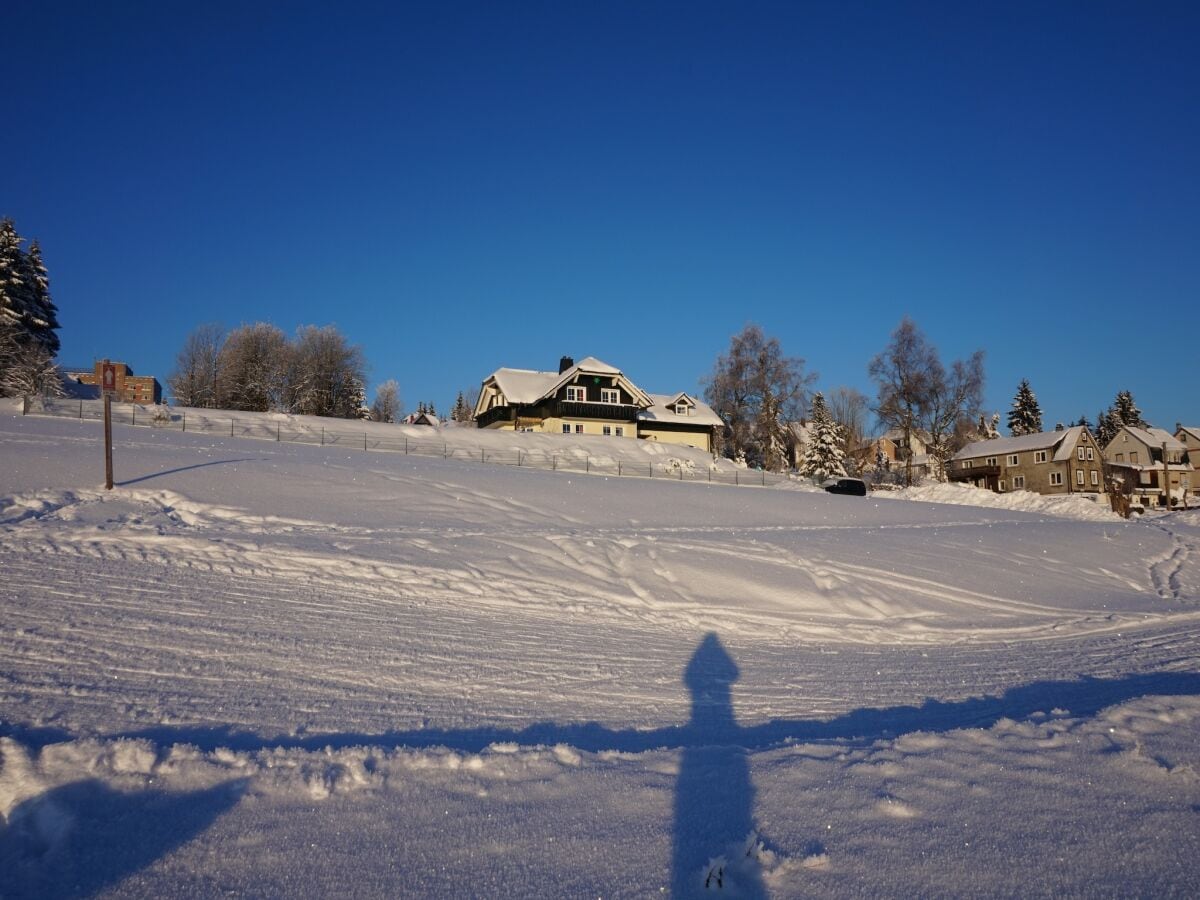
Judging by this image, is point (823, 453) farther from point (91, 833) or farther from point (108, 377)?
point (91, 833)

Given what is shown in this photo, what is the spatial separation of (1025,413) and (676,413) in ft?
156

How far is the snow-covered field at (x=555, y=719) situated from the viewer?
3.49 meters

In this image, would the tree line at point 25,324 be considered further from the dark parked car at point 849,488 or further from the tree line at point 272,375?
the dark parked car at point 849,488

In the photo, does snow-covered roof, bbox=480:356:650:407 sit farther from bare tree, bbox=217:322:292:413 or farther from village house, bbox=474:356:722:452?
bare tree, bbox=217:322:292:413

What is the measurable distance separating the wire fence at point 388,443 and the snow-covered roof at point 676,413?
649 inches

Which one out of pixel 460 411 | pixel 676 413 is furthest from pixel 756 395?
pixel 460 411

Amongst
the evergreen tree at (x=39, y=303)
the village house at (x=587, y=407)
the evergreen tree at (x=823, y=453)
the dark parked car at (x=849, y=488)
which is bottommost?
the dark parked car at (x=849, y=488)

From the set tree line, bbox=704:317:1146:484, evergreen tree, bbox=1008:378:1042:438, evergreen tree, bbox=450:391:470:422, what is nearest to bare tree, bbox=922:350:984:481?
tree line, bbox=704:317:1146:484

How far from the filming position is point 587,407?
62.4 meters

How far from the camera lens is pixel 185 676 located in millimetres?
6250

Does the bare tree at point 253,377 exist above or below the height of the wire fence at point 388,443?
above

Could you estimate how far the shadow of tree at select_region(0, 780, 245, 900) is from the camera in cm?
325

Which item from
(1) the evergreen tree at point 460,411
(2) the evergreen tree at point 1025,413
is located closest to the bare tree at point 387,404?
(1) the evergreen tree at point 460,411

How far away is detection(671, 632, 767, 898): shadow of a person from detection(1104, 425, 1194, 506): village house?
270ft
